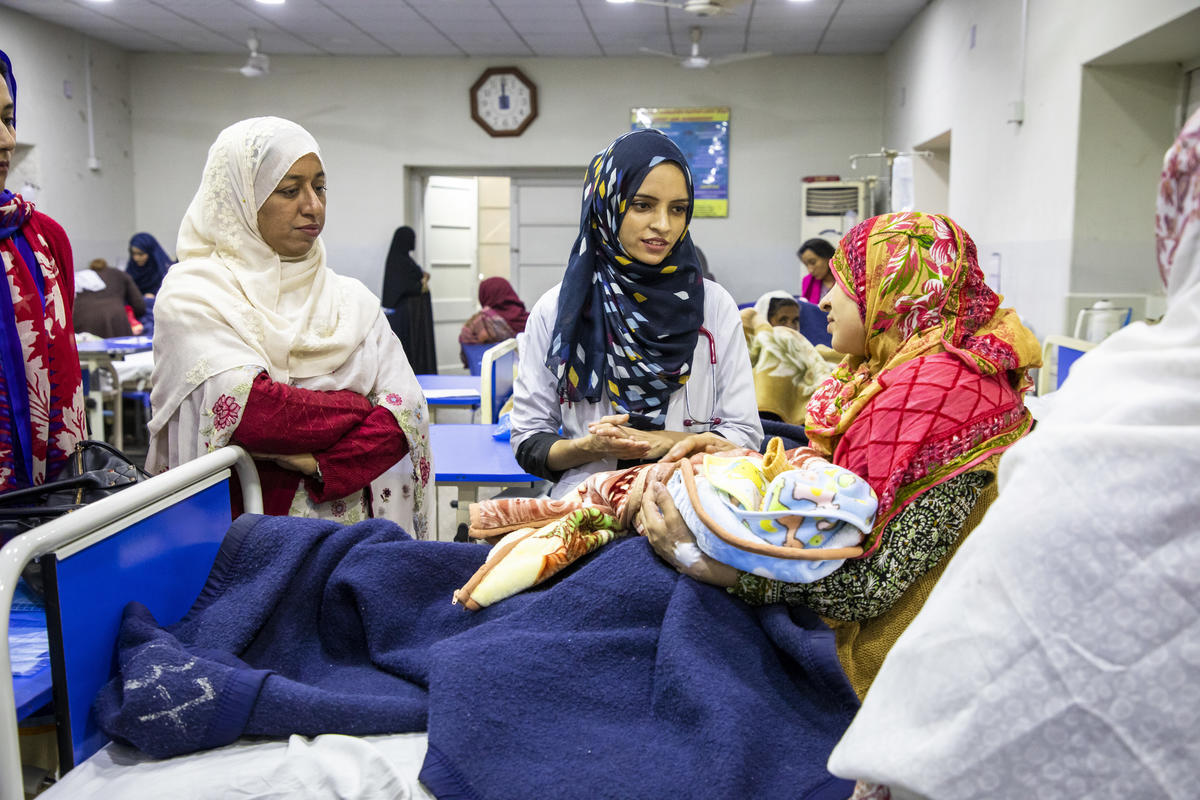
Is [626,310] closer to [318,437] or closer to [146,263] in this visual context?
[318,437]

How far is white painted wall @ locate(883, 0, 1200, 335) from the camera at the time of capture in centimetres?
381

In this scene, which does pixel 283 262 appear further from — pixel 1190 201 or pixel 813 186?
pixel 813 186

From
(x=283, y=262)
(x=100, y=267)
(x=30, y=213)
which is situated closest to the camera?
(x=30, y=213)

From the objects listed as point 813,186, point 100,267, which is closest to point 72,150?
point 100,267

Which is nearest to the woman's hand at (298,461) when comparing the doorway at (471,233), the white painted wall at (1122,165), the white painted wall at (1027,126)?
the white painted wall at (1027,126)

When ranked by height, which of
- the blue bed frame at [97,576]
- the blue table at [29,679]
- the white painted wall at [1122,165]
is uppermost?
the white painted wall at [1122,165]

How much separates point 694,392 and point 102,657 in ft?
3.71

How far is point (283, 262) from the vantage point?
1954 millimetres

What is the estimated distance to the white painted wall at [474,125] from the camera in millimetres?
8531

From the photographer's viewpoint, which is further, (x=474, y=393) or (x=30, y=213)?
(x=474, y=393)

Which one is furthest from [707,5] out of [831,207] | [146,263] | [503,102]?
[146,263]

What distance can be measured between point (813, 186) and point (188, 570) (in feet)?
24.5

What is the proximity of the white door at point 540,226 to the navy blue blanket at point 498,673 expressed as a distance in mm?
7823

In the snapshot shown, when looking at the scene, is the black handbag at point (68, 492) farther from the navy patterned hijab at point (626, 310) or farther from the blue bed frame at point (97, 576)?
the navy patterned hijab at point (626, 310)
